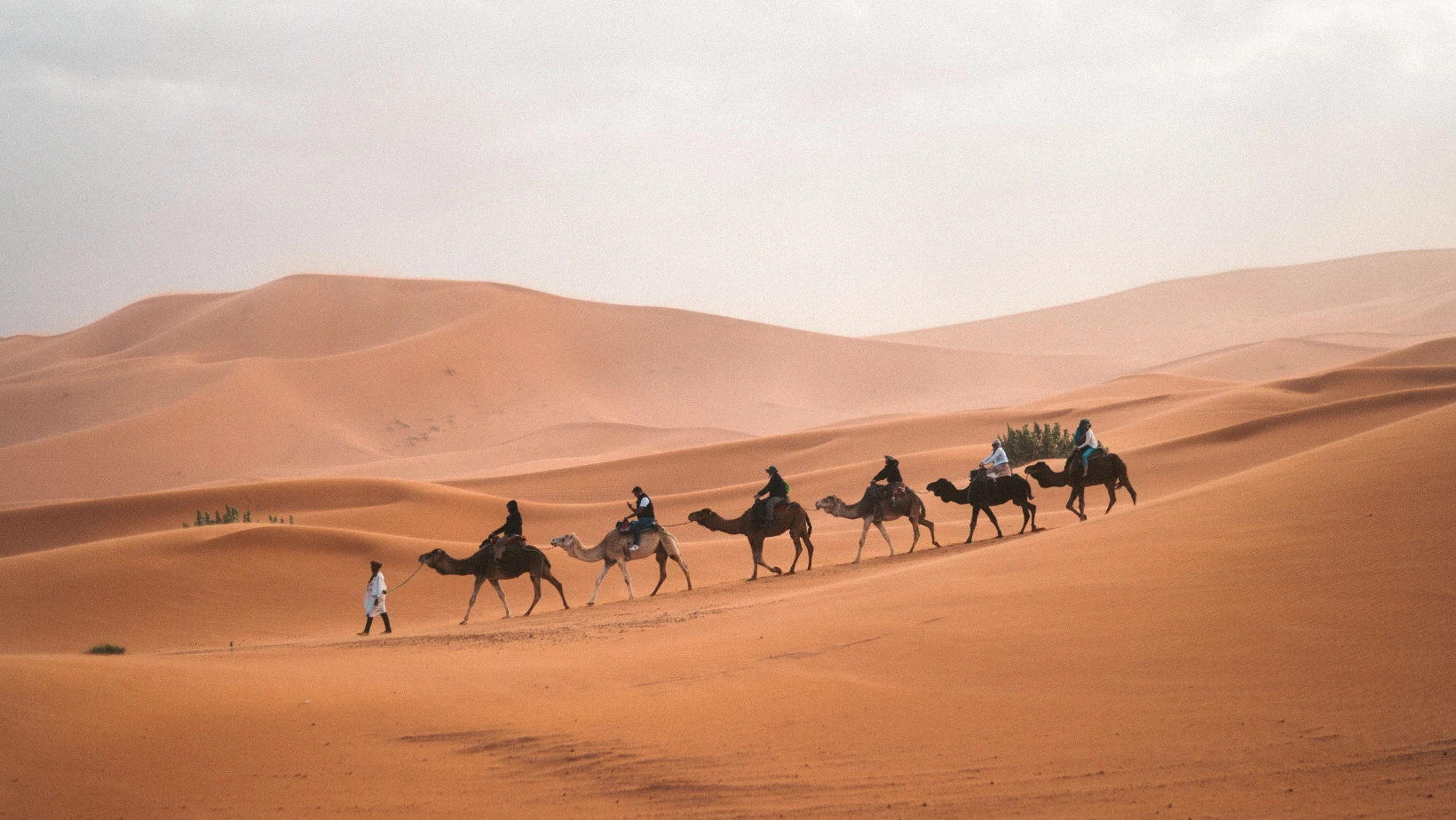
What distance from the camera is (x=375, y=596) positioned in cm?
1864

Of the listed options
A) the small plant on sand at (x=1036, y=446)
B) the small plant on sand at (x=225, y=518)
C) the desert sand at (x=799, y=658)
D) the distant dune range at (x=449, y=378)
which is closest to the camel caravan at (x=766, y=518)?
the desert sand at (x=799, y=658)

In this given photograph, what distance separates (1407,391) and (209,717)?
3294 cm

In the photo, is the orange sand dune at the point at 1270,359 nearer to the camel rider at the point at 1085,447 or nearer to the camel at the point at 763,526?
the camel rider at the point at 1085,447

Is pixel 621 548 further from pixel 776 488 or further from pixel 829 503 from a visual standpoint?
pixel 829 503

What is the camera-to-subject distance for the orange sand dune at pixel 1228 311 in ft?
412

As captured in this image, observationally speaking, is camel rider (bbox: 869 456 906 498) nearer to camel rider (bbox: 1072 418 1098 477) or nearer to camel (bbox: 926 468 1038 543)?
camel (bbox: 926 468 1038 543)

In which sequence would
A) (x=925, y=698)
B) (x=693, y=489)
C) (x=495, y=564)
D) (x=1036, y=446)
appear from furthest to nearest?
1. (x=693, y=489)
2. (x=1036, y=446)
3. (x=495, y=564)
4. (x=925, y=698)

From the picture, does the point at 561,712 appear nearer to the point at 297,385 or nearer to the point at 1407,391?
the point at 1407,391

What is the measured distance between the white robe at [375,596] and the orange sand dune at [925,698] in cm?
314

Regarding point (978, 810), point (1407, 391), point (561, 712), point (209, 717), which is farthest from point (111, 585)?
point (1407, 391)

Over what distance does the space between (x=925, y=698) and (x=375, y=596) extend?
1220cm

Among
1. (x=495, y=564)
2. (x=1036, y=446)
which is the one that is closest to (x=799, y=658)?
(x=495, y=564)

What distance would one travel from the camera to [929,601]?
11930mm

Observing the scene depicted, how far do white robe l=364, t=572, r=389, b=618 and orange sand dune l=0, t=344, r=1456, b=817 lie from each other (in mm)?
3140
